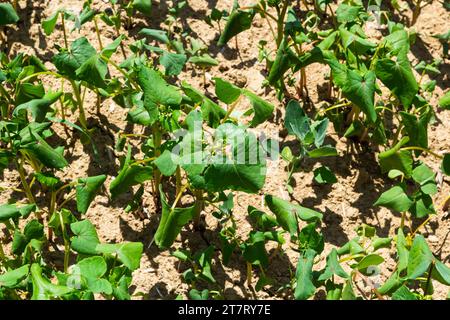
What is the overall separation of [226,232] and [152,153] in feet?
1.33

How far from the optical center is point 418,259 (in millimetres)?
2408

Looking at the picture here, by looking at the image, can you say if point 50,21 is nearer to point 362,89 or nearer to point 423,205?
point 362,89

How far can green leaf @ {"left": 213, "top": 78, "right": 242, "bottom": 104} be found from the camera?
8.35 feet

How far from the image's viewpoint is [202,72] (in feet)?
11.1

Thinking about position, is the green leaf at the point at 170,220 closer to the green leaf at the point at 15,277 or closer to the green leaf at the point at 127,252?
the green leaf at the point at 127,252

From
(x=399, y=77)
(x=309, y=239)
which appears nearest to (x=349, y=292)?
(x=309, y=239)

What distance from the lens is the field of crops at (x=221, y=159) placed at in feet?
8.24

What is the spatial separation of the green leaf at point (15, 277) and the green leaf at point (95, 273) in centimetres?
18

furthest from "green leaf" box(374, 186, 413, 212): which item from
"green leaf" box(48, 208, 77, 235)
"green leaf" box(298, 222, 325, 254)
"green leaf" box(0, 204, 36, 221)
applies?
"green leaf" box(0, 204, 36, 221)

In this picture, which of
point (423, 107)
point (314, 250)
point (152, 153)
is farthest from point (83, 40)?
point (423, 107)

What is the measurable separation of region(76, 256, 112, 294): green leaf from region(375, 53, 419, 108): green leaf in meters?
1.23

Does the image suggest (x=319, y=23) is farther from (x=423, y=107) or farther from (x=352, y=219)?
(x=352, y=219)

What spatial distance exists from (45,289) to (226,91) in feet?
2.94

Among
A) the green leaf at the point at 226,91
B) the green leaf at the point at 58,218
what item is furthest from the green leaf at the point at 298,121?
the green leaf at the point at 58,218
